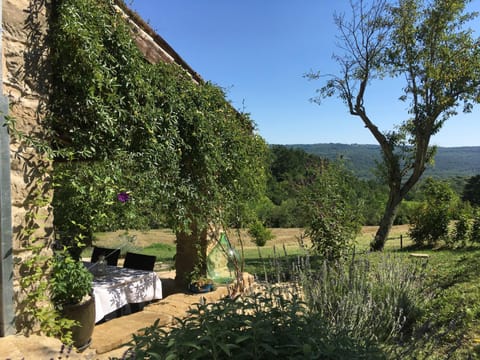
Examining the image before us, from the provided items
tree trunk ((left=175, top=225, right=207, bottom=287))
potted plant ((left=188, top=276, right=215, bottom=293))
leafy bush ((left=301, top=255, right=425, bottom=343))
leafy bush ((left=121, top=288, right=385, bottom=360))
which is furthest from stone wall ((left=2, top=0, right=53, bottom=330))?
tree trunk ((left=175, top=225, right=207, bottom=287))

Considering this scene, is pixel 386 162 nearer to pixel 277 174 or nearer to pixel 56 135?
pixel 56 135

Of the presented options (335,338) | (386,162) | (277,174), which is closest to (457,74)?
(386,162)

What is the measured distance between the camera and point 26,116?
2.43 meters

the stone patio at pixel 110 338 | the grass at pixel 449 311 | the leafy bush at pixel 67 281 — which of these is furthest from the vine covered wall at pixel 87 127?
the grass at pixel 449 311

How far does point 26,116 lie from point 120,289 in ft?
8.26

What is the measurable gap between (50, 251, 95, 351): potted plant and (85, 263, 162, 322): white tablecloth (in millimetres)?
877

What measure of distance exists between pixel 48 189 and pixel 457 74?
10.6 m

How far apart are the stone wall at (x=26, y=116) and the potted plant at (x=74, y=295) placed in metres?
0.28

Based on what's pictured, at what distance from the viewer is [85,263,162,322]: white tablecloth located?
3947mm

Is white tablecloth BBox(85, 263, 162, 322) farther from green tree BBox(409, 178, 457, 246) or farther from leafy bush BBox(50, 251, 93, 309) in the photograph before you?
green tree BBox(409, 178, 457, 246)

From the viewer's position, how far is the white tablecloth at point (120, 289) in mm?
3947

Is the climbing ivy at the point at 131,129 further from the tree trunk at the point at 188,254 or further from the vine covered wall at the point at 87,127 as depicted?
the tree trunk at the point at 188,254

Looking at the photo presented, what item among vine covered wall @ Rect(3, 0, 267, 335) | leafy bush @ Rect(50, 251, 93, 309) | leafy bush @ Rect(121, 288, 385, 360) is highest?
vine covered wall @ Rect(3, 0, 267, 335)

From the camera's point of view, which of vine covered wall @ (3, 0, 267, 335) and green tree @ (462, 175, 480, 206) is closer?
vine covered wall @ (3, 0, 267, 335)
